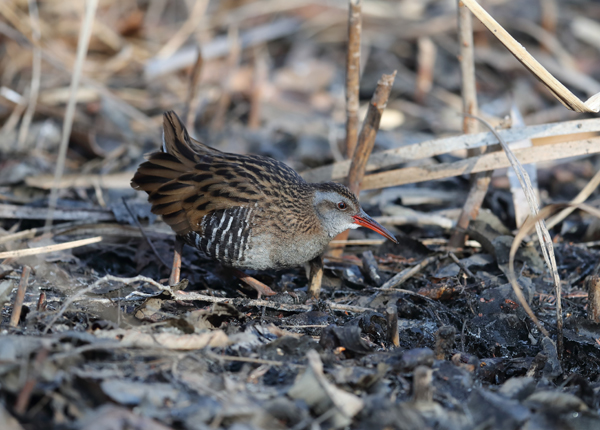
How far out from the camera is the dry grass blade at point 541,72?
3113mm

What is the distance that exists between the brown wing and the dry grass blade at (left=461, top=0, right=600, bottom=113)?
1527 millimetres

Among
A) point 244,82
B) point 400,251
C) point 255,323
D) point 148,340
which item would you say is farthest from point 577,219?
point 244,82

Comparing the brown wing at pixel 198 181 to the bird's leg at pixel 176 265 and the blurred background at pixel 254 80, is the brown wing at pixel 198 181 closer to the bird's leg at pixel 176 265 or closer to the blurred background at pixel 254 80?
the bird's leg at pixel 176 265

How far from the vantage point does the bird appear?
3660 mm

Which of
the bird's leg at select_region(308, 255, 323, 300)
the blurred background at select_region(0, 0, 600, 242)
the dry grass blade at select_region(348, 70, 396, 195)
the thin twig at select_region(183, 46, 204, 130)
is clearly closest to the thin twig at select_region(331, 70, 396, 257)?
the dry grass blade at select_region(348, 70, 396, 195)

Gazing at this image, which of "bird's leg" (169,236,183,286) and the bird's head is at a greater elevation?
the bird's head

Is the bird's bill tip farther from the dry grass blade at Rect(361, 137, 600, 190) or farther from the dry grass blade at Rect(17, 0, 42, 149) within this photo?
the dry grass blade at Rect(17, 0, 42, 149)

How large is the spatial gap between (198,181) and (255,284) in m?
0.76

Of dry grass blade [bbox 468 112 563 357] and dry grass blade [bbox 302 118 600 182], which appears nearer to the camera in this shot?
dry grass blade [bbox 468 112 563 357]

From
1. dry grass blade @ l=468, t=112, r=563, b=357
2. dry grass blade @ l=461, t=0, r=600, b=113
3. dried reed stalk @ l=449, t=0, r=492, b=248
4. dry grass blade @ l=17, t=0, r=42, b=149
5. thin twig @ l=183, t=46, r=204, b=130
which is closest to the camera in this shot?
dry grass blade @ l=468, t=112, r=563, b=357

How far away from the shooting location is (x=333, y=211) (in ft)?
12.7

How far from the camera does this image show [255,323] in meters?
3.14

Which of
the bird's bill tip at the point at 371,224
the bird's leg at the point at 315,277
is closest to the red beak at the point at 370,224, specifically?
the bird's bill tip at the point at 371,224

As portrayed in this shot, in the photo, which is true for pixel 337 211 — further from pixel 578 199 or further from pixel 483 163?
pixel 578 199
